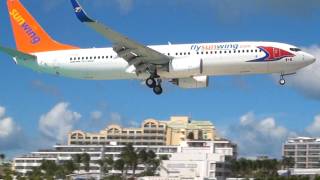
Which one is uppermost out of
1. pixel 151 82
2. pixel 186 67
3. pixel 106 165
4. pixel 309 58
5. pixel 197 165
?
pixel 309 58

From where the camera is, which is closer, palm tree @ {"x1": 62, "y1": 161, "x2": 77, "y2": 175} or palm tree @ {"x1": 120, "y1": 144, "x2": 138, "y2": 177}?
palm tree @ {"x1": 62, "y1": 161, "x2": 77, "y2": 175}

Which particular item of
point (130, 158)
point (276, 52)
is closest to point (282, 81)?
point (276, 52)

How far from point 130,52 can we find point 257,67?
41.4 ft

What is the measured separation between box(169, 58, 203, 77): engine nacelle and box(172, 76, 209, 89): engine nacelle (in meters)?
1.77

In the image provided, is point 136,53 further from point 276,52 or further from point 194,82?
point 276,52

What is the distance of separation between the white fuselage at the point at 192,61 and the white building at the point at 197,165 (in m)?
101

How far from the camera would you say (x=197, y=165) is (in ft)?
559

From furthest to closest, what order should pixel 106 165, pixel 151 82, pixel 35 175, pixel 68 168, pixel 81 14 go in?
pixel 106 165 → pixel 68 168 → pixel 35 175 → pixel 151 82 → pixel 81 14

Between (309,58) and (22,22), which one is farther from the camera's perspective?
(22,22)

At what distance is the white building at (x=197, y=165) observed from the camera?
554 feet

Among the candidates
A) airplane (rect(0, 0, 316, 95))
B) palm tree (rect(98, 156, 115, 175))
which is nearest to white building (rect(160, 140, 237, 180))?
palm tree (rect(98, 156, 115, 175))

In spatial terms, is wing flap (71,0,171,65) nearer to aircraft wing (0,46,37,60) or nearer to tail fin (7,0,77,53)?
tail fin (7,0,77,53)

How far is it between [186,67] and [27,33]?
860 inches

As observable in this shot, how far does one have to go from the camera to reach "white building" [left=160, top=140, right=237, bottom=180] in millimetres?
169000
